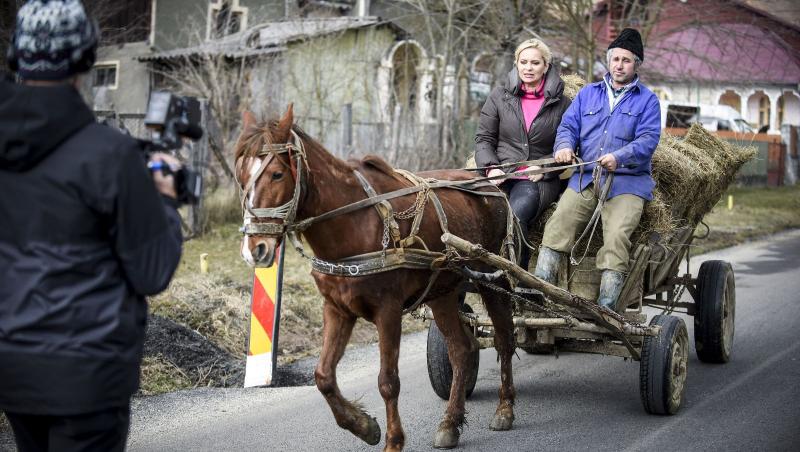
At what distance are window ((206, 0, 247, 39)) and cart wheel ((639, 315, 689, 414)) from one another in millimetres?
22623

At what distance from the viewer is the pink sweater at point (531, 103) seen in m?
6.89

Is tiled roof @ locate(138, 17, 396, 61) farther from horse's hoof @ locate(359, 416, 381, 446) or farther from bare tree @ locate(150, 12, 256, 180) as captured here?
horse's hoof @ locate(359, 416, 381, 446)

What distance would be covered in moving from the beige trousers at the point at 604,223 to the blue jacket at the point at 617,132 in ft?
0.23

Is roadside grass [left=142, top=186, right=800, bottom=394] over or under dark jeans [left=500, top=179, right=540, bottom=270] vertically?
under

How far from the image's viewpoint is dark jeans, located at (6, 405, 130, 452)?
282cm

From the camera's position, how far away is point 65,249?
2.76 metres

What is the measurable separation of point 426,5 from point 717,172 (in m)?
10.6

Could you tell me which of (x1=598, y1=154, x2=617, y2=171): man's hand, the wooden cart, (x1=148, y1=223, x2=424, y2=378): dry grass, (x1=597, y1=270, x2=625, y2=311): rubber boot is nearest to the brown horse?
the wooden cart

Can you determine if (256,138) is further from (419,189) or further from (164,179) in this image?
(164,179)

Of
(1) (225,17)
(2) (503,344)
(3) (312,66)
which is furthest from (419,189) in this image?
(1) (225,17)

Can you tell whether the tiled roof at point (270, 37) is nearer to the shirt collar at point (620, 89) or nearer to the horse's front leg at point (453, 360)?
the shirt collar at point (620, 89)

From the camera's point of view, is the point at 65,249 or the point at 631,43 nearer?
the point at 65,249

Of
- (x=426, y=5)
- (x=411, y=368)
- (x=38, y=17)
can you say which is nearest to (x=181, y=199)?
(x=38, y=17)

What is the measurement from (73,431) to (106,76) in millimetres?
28887
